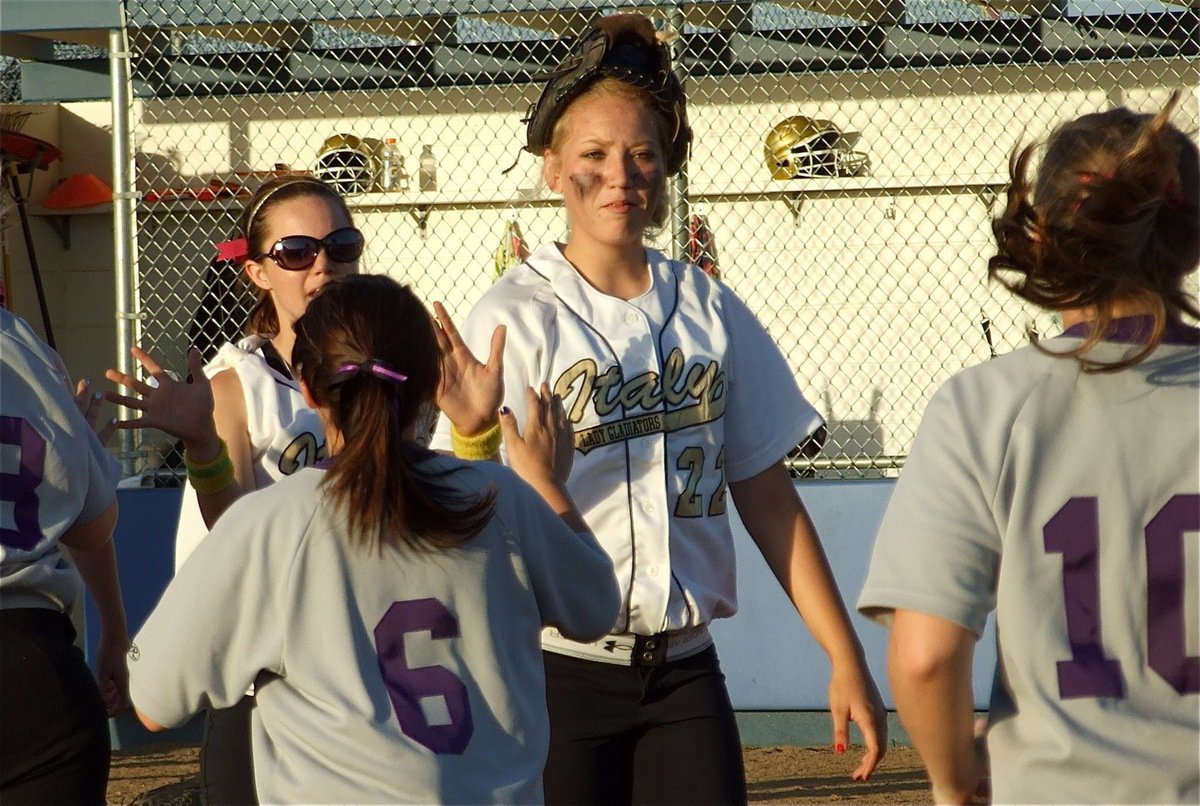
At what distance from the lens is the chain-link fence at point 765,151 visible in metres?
11.2

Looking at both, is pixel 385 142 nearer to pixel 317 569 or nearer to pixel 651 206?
pixel 651 206

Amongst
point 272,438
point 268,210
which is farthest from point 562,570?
point 268,210

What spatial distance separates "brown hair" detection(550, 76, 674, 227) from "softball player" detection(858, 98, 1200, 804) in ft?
3.91

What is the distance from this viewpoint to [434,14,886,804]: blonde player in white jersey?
2.79 metres

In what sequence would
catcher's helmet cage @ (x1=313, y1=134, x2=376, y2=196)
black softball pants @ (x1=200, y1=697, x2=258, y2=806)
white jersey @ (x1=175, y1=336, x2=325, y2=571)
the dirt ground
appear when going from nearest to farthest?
black softball pants @ (x1=200, y1=697, x2=258, y2=806) → white jersey @ (x1=175, y1=336, x2=325, y2=571) → the dirt ground → catcher's helmet cage @ (x1=313, y1=134, x2=376, y2=196)

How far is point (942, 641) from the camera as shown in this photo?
189cm

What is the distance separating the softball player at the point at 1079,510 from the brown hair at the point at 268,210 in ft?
6.70

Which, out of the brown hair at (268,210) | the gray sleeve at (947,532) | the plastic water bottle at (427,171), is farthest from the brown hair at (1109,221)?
the plastic water bottle at (427,171)

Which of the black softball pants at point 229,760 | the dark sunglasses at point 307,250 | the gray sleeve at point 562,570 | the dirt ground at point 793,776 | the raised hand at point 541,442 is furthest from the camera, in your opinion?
the dirt ground at point 793,776

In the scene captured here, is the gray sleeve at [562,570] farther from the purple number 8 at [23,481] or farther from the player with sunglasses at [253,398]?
the purple number 8 at [23,481]

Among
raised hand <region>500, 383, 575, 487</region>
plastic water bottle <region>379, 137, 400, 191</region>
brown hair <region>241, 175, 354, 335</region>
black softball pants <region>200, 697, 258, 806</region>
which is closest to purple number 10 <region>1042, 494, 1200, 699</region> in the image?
raised hand <region>500, 383, 575, 487</region>

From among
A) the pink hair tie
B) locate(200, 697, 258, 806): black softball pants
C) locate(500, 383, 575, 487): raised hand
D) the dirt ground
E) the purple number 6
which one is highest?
the pink hair tie

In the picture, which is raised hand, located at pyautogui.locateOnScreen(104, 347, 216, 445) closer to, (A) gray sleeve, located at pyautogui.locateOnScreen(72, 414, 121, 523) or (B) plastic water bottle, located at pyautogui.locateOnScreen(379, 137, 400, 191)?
(A) gray sleeve, located at pyautogui.locateOnScreen(72, 414, 121, 523)

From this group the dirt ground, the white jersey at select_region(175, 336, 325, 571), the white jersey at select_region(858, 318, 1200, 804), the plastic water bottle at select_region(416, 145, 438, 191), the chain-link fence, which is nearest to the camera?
the white jersey at select_region(858, 318, 1200, 804)
